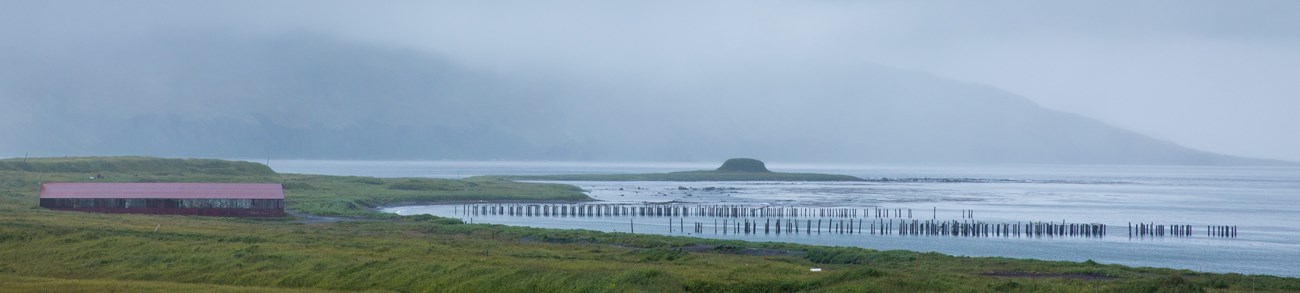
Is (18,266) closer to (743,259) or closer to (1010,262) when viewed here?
(743,259)

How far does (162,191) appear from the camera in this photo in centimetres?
7681

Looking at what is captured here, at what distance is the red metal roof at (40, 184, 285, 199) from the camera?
75750mm

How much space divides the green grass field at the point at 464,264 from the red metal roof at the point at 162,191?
7684 mm

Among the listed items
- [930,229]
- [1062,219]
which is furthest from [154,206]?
[1062,219]

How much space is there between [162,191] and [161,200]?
1.38 meters

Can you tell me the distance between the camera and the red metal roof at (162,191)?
7575cm

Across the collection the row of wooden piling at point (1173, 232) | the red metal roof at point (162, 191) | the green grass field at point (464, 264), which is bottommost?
the row of wooden piling at point (1173, 232)

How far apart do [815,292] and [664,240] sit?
26650 mm

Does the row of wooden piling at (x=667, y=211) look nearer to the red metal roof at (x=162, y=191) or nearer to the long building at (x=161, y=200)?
the red metal roof at (x=162, y=191)

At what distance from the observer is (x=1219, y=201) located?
142500 millimetres

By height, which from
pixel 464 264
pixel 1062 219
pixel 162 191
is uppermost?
pixel 162 191

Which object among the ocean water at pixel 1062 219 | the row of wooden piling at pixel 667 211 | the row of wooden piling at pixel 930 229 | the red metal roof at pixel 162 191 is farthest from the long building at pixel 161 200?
the row of wooden piling at pixel 930 229

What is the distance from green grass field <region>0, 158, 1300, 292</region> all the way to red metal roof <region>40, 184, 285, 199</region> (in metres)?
7.68

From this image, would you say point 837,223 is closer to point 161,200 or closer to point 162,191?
point 161,200
